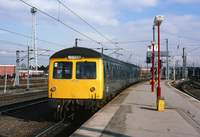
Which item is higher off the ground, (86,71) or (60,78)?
(86,71)

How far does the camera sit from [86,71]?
33.3 feet

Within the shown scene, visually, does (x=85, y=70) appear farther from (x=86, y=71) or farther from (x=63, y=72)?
(x=63, y=72)

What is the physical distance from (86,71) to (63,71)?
0.95m

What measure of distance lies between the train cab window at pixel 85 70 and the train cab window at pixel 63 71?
0.33 meters

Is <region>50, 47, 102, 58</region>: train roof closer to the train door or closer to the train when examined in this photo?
the train

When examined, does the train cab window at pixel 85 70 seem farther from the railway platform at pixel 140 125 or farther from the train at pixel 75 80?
the railway platform at pixel 140 125

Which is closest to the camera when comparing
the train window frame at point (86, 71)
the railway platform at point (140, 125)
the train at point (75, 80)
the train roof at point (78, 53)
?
the railway platform at point (140, 125)

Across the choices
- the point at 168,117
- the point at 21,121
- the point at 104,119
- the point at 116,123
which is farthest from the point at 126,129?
the point at 21,121

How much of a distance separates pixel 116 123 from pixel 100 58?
3025 millimetres

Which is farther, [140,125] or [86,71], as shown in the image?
Result: [86,71]

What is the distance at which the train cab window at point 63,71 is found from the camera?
10180 mm

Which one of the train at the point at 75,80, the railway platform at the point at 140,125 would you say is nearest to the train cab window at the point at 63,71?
the train at the point at 75,80

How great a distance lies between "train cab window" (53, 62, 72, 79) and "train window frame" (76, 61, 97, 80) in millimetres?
331

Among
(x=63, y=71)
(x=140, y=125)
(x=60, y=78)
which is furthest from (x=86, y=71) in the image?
(x=140, y=125)
